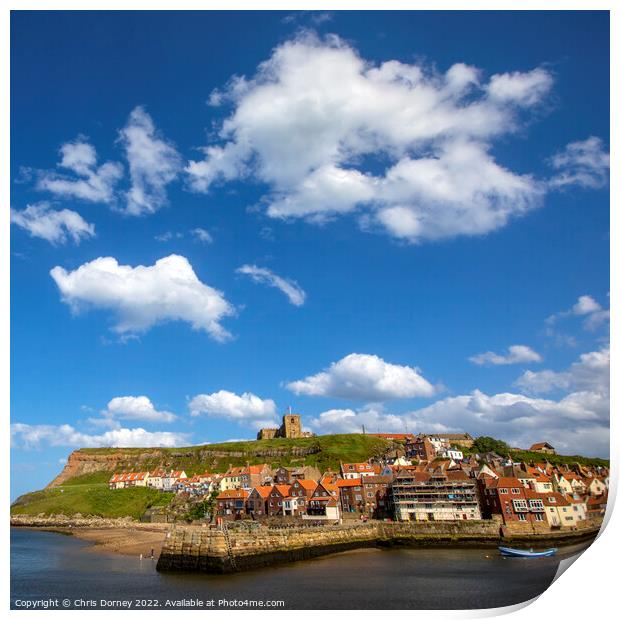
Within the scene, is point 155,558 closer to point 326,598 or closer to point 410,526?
point 326,598

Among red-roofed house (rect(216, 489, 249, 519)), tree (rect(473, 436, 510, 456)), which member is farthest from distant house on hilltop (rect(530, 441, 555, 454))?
red-roofed house (rect(216, 489, 249, 519))

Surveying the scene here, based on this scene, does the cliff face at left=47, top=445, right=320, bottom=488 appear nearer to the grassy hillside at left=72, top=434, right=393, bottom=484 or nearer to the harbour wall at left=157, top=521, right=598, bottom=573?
the grassy hillside at left=72, top=434, right=393, bottom=484

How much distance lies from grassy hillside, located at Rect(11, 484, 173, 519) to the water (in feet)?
111

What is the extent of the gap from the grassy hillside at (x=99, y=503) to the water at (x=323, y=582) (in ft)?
111

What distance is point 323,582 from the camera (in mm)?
21156

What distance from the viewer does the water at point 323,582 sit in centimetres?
1802

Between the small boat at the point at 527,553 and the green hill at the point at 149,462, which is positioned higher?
the small boat at the point at 527,553

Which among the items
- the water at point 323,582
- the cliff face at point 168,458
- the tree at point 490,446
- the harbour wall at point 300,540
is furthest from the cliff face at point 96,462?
the harbour wall at point 300,540

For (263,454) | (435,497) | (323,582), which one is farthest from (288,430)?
(323,582)

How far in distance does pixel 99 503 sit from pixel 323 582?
55.2 m

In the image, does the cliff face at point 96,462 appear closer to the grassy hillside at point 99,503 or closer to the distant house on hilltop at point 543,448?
the grassy hillside at point 99,503

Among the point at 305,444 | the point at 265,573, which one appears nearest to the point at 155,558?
the point at 265,573

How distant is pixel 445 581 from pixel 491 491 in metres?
16.8

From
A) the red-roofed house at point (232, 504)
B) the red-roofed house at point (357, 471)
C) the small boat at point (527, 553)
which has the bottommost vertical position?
the red-roofed house at point (232, 504)
